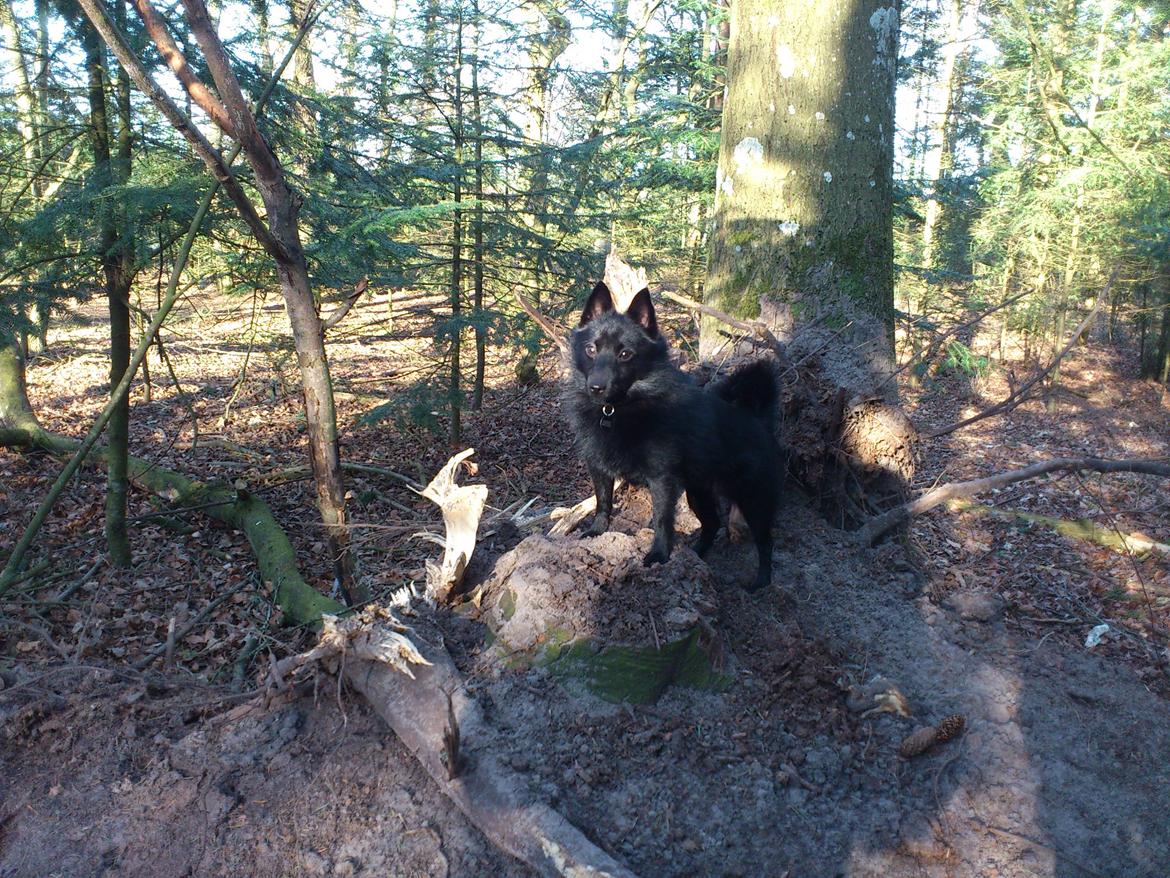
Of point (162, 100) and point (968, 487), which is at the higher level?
→ point (162, 100)

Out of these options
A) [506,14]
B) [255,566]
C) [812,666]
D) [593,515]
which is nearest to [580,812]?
[812,666]

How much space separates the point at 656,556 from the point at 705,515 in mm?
800

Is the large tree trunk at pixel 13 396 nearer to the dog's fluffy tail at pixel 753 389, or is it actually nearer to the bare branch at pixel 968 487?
the dog's fluffy tail at pixel 753 389

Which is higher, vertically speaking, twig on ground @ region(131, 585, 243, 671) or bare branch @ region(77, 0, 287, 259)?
bare branch @ region(77, 0, 287, 259)

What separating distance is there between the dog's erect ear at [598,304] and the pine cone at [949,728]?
2.84 m

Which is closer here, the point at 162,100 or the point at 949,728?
the point at 949,728

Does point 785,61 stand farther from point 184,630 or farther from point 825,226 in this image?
point 184,630

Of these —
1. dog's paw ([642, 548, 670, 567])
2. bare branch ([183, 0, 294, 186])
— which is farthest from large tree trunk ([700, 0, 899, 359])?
bare branch ([183, 0, 294, 186])

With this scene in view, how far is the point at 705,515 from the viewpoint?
460 centimetres

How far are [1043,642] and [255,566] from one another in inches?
294

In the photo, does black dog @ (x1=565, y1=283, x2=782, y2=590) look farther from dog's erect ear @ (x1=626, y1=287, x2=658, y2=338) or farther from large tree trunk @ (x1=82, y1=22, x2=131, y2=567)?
large tree trunk @ (x1=82, y1=22, x2=131, y2=567)

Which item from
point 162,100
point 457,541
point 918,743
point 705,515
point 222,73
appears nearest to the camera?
point 918,743

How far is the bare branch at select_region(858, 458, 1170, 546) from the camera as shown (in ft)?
14.1

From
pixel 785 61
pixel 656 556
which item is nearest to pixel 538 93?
pixel 785 61
